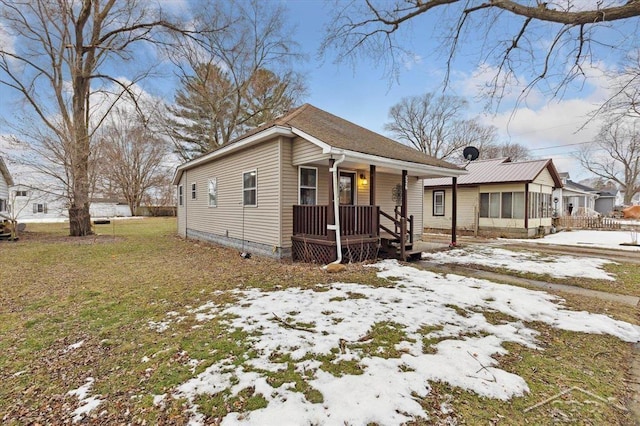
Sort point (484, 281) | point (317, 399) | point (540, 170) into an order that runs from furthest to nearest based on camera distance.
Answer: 1. point (540, 170)
2. point (484, 281)
3. point (317, 399)

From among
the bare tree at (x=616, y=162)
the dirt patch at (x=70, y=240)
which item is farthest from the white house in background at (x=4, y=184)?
the bare tree at (x=616, y=162)

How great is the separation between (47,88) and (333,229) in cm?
1774

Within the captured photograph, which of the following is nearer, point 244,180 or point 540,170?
point 244,180

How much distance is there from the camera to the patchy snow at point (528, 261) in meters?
7.00

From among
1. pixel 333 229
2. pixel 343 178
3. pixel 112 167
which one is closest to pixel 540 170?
pixel 343 178

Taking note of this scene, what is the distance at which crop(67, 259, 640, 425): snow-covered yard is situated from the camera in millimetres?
2359

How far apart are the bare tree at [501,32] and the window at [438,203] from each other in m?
11.0

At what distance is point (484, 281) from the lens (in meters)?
6.08

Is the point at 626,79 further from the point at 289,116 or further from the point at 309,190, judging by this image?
the point at 289,116

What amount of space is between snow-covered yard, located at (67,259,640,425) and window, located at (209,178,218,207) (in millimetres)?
7093

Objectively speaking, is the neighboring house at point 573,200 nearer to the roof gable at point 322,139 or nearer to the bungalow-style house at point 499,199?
the bungalow-style house at point 499,199

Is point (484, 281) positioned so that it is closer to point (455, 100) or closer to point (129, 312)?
point (129, 312)

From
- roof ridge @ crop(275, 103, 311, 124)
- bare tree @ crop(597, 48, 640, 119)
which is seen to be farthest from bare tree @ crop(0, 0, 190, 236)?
bare tree @ crop(597, 48, 640, 119)

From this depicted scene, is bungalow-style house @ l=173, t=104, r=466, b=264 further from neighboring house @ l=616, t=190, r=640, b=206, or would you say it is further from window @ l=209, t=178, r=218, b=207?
neighboring house @ l=616, t=190, r=640, b=206
